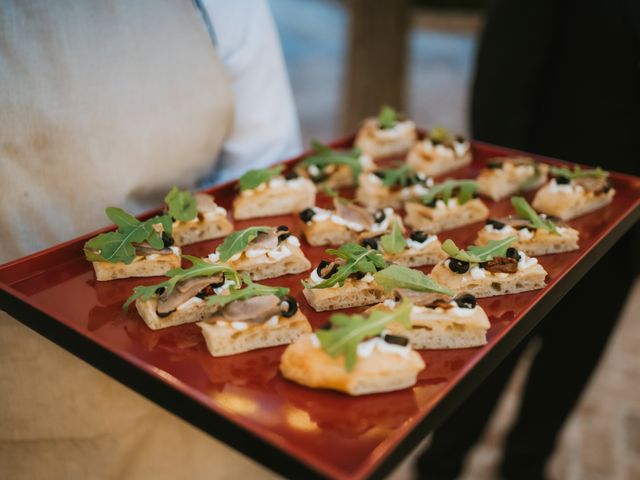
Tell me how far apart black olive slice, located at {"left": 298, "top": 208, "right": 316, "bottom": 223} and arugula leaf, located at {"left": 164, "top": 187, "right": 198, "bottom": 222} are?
33 cm

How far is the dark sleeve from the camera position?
8.96 ft

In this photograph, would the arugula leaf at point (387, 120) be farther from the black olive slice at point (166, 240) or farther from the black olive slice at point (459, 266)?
the black olive slice at point (166, 240)

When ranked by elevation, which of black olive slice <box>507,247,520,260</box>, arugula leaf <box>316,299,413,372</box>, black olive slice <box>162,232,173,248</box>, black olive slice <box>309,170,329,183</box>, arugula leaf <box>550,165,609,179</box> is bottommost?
black olive slice <box>309,170,329,183</box>

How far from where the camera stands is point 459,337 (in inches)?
56.2

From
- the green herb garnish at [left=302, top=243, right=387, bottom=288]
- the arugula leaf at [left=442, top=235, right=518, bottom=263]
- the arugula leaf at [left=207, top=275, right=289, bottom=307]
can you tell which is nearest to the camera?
the arugula leaf at [left=207, top=275, right=289, bottom=307]

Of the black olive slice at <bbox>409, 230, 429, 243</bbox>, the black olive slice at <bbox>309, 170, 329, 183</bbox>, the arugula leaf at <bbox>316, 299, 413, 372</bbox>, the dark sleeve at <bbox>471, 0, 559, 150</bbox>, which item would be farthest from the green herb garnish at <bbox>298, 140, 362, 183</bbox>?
the arugula leaf at <bbox>316, 299, 413, 372</bbox>

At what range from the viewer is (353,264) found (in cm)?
158

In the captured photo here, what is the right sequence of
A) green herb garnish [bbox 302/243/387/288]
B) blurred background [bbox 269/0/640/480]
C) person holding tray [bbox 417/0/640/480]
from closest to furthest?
green herb garnish [bbox 302/243/387/288], person holding tray [bbox 417/0/640/480], blurred background [bbox 269/0/640/480]

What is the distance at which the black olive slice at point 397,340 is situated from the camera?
4.30 ft

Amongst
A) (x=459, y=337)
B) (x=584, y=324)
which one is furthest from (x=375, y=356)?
(x=584, y=324)

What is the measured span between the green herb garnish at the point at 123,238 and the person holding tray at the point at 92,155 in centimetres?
20

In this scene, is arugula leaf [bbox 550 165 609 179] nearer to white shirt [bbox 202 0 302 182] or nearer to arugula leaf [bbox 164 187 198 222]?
white shirt [bbox 202 0 302 182]

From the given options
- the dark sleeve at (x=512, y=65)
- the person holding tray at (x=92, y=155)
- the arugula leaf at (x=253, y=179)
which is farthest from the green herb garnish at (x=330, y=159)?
the dark sleeve at (x=512, y=65)

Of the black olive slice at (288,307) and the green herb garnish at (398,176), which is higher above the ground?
the black olive slice at (288,307)
